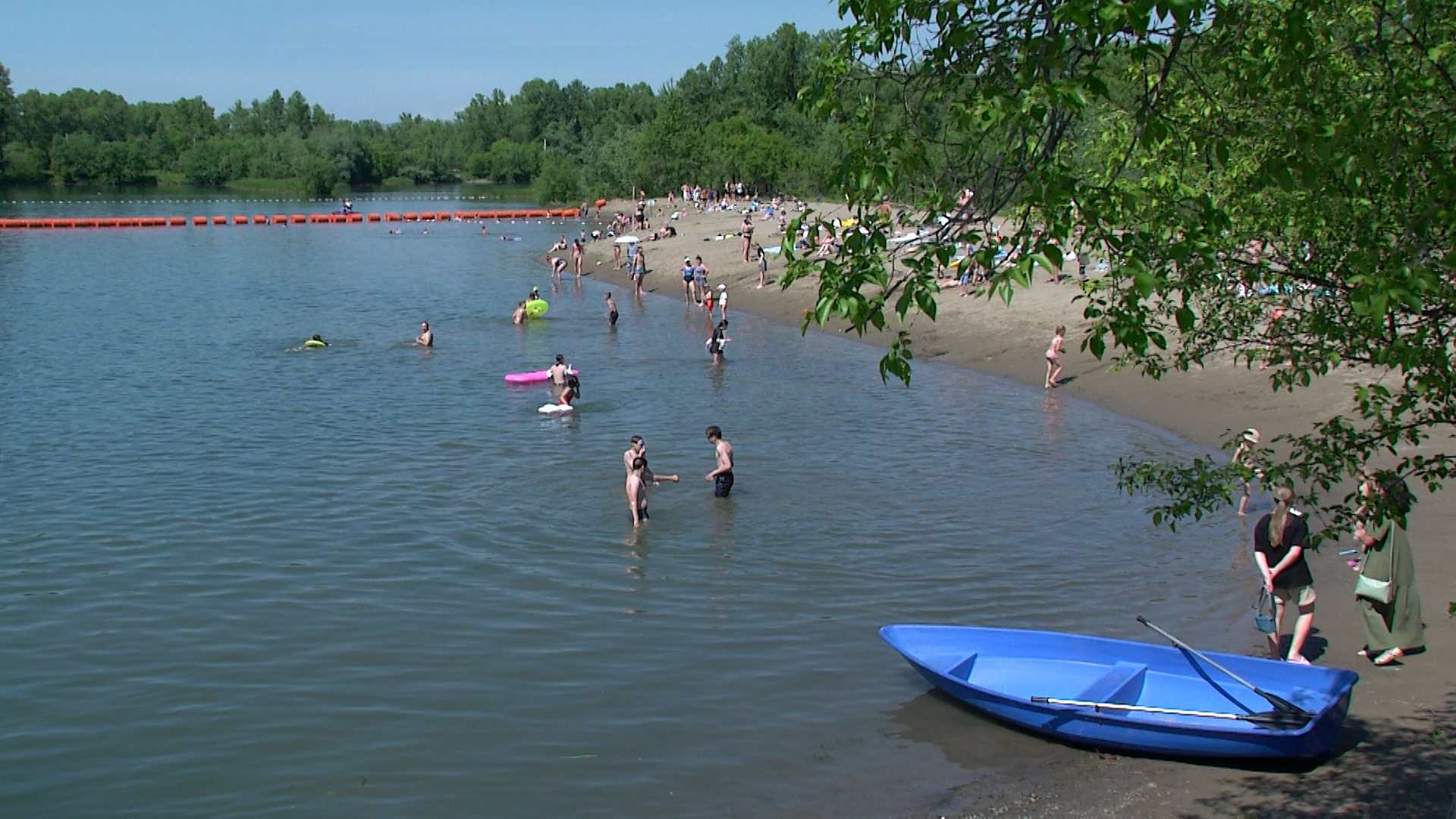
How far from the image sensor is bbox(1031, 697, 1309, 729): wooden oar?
30.6 feet

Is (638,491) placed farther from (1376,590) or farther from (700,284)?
(700,284)

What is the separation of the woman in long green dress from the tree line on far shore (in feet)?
194

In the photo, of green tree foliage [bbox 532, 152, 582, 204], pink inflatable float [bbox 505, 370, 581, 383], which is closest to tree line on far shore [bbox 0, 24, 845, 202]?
green tree foliage [bbox 532, 152, 582, 204]

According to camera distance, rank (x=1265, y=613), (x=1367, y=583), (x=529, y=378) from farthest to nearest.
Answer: (x=529, y=378) < (x=1265, y=613) < (x=1367, y=583)

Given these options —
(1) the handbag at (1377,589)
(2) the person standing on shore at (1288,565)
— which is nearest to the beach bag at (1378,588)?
(1) the handbag at (1377,589)

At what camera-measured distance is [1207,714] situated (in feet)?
31.2

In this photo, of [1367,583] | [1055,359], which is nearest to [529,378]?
[1055,359]

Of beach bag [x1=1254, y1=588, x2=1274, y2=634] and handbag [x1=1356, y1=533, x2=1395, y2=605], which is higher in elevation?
handbag [x1=1356, y1=533, x2=1395, y2=605]

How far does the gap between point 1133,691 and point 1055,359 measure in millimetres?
16867

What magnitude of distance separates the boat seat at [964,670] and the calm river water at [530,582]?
48 centimetres

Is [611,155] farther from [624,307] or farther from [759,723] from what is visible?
[759,723]

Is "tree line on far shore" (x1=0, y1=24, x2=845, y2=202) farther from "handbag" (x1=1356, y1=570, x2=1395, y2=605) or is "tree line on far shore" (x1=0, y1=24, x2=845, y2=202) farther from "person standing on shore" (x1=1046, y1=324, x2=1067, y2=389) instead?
"handbag" (x1=1356, y1=570, x2=1395, y2=605)

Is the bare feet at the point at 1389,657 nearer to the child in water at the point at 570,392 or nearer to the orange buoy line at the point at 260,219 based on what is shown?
the child in water at the point at 570,392

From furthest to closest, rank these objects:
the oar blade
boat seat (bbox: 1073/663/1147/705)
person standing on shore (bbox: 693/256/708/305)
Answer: person standing on shore (bbox: 693/256/708/305), boat seat (bbox: 1073/663/1147/705), the oar blade
